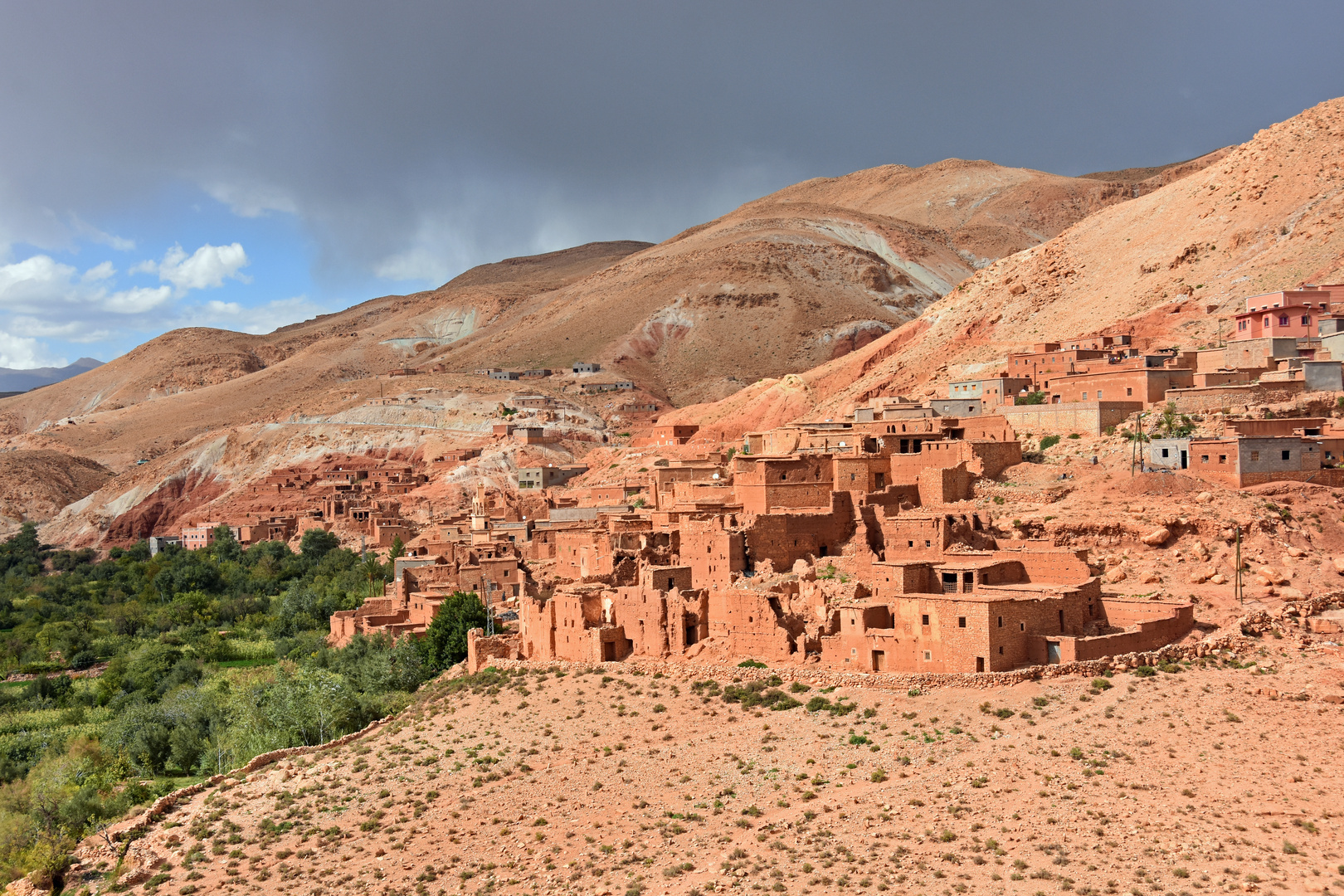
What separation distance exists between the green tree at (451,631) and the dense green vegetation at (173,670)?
0.05m

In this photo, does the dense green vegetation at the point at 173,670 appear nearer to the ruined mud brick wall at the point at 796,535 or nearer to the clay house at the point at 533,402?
the ruined mud brick wall at the point at 796,535

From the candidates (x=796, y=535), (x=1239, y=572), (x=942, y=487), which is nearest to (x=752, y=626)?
(x=796, y=535)

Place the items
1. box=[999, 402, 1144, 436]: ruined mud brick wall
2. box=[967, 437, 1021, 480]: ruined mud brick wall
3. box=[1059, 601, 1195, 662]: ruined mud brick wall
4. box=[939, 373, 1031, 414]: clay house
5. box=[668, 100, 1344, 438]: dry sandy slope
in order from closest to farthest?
box=[1059, 601, 1195, 662]: ruined mud brick wall, box=[967, 437, 1021, 480]: ruined mud brick wall, box=[999, 402, 1144, 436]: ruined mud brick wall, box=[939, 373, 1031, 414]: clay house, box=[668, 100, 1344, 438]: dry sandy slope

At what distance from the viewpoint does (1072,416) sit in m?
36.9

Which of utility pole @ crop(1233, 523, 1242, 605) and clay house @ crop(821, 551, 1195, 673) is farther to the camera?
utility pole @ crop(1233, 523, 1242, 605)

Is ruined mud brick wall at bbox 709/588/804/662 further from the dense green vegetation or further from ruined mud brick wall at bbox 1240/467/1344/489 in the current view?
ruined mud brick wall at bbox 1240/467/1344/489

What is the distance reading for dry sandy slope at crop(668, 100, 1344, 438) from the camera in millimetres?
50438

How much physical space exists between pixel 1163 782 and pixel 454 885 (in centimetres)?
1197

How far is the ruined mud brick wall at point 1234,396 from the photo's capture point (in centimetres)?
3541

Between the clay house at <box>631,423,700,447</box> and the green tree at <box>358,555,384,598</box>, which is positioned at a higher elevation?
the clay house at <box>631,423,700,447</box>

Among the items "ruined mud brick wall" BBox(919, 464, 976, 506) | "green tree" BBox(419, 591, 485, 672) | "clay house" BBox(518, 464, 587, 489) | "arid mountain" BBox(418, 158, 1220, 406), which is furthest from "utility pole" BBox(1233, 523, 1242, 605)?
"arid mountain" BBox(418, 158, 1220, 406)

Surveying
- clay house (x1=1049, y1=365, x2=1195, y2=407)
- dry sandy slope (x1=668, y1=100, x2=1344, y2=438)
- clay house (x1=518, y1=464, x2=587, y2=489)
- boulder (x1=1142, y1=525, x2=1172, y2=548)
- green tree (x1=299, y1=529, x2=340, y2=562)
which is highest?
dry sandy slope (x1=668, y1=100, x2=1344, y2=438)

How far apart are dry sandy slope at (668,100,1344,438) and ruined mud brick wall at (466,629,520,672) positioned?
24.7m

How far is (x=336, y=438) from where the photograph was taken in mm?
99938
